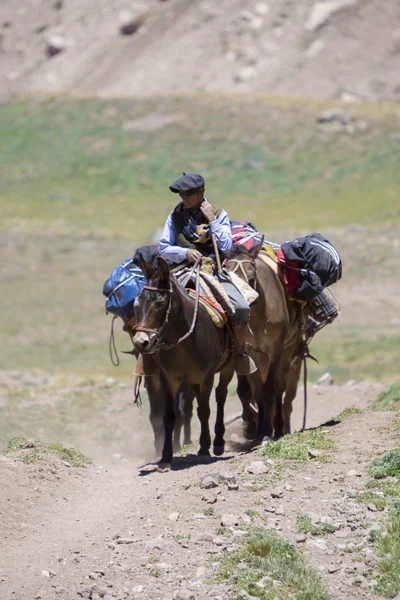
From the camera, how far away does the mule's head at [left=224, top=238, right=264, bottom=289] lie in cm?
1116

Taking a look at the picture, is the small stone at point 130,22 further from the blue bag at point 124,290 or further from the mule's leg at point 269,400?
the mule's leg at point 269,400

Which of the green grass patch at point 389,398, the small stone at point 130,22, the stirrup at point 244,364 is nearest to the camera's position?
the stirrup at point 244,364

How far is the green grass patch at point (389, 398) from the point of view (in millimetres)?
13547

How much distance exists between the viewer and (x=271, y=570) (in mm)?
7164

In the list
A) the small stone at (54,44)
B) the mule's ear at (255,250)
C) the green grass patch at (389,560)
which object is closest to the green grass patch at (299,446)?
the green grass patch at (389,560)

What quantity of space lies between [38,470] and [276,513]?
287cm

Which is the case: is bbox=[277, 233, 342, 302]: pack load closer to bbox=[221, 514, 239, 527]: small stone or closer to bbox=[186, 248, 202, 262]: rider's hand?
bbox=[186, 248, 202, 262]: rider's hand

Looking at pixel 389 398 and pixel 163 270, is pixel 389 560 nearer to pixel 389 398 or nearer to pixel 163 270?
pixel 163 270

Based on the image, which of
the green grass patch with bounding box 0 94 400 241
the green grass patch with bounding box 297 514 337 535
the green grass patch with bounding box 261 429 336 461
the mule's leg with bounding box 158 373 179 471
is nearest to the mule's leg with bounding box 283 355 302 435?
the green grass patch with bounding box 261 429 336 461

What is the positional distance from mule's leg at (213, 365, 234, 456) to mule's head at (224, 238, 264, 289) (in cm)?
104

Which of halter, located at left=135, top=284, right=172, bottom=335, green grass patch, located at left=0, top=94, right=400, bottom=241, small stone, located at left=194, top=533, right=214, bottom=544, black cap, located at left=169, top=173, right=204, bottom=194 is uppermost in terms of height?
black cap, located at left=169, top=173, right=204, bottom=194

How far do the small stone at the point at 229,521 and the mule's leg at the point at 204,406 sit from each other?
2.56 meters

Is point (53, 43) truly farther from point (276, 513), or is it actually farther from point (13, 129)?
point (276, 513)

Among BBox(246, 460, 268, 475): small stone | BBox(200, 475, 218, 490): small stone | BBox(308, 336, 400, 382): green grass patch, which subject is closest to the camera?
BBox(200, 475, 218, 490): small stone
